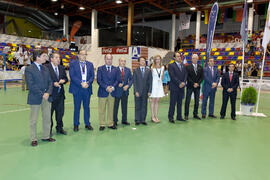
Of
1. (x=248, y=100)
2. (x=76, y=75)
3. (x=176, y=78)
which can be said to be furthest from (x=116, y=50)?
(x=76, y=75)

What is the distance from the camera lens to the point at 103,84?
395 cm

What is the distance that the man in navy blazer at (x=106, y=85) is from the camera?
12.9 ft

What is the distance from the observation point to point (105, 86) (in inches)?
154

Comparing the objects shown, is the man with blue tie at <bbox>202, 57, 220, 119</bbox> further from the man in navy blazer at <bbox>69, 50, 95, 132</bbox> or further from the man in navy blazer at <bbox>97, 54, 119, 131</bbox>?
Answer: the man in navy blazer at <bbox>69, 50, 95, 132</bbox>

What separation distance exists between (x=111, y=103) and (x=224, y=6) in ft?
52.2

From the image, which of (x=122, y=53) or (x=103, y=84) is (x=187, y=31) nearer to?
(x=122, y=53)

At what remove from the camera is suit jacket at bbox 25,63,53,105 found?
9.78ft

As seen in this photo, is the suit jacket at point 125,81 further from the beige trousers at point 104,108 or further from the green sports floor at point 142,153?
the green sports floor at point 142,153

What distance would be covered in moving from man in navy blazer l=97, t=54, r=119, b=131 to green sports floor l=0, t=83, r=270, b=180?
365mm

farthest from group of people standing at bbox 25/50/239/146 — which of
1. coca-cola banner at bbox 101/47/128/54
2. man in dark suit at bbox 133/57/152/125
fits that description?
coca-cola banner at bbox 101/47/128/54

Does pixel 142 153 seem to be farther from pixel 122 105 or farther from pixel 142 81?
pixel 142 81

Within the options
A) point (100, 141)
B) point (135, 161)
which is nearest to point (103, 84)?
point (100, 141)

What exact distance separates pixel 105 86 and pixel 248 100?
3.87 meters

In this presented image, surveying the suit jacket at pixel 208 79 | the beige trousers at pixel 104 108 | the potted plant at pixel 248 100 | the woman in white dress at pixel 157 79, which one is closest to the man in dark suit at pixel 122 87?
the beige trousers at pixel 104 108
